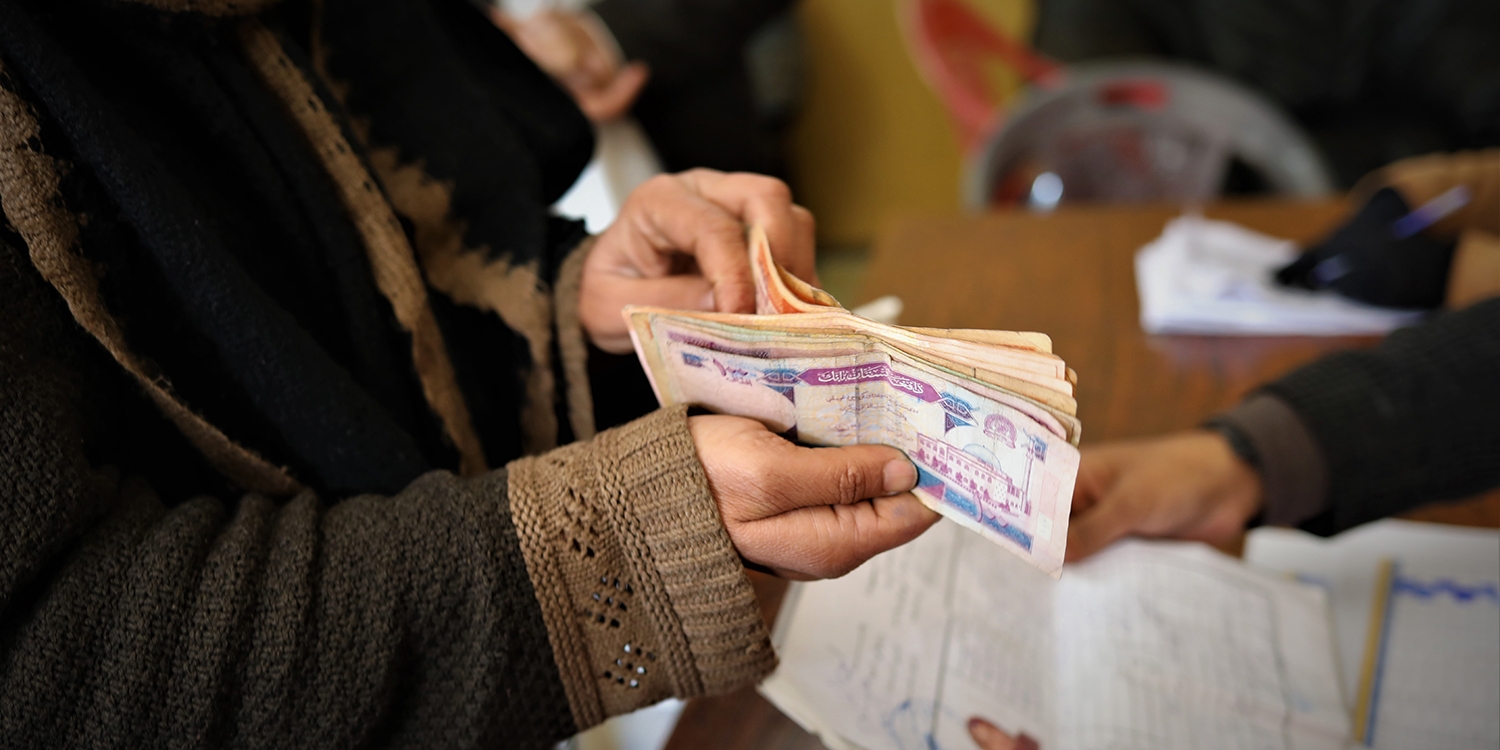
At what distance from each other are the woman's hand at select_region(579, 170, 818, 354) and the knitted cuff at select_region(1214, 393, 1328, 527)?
1.56 ft

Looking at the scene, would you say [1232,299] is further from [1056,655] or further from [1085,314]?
[1056,655]

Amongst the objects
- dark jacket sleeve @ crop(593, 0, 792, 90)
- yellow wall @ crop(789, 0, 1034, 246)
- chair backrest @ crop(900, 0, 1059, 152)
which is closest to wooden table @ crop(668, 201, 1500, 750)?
chair backrest @ crop(900, 0, 1059, 152)

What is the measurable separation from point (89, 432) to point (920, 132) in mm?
2579

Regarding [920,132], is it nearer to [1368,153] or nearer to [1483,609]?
[1368,153]

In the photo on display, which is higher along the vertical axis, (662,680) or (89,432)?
(89,432)

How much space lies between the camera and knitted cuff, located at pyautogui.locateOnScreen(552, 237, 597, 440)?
2.12 feet

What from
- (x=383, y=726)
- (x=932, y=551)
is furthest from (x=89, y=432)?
(x=932, y=551)

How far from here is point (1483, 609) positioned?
25.0 inches

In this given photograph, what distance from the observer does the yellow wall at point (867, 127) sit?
2.58m

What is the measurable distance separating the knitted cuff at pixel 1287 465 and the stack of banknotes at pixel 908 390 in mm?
404

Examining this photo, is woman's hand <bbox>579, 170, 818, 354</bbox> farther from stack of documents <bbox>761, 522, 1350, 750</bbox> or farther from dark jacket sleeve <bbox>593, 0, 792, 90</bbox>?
dark jacket sleeve <bbox>593, 0, 792, 90</bbox>

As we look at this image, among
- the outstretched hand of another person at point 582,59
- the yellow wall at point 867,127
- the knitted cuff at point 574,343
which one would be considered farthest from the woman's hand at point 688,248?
the yellow wall at point 867,127

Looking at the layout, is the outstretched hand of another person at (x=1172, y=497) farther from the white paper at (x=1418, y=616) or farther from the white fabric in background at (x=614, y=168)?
the white fabric in background at (x=614, y=168)

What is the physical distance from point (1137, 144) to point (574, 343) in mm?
1384
